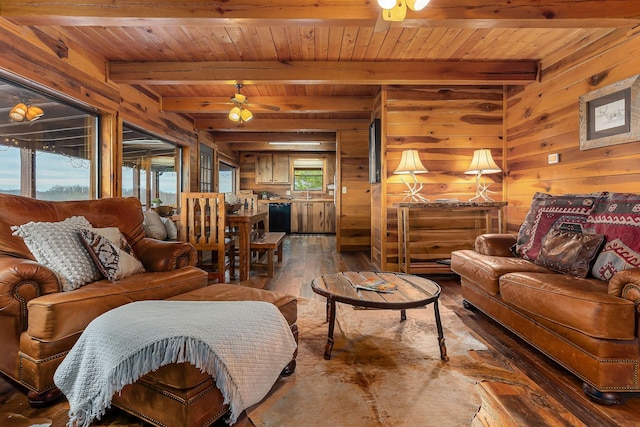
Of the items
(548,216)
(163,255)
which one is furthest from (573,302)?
(163,255)

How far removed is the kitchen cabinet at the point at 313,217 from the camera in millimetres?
8695

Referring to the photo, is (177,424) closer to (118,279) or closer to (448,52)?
(118,279)

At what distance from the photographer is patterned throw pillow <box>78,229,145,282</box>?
1940 mm

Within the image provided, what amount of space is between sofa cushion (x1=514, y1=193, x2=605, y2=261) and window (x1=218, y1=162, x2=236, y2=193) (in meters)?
6.81

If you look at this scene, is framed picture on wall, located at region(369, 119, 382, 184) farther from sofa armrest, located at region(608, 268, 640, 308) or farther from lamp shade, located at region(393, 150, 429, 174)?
sofa armrest, located at region(608, 268, 640, 308)

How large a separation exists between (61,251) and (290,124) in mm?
4497

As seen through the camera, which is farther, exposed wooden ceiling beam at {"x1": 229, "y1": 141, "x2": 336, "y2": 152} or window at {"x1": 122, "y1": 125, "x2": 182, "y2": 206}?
exposed wooden ceiling beam at {"x1": 229, "y1": 141, "x2": 336, "y2": 152}

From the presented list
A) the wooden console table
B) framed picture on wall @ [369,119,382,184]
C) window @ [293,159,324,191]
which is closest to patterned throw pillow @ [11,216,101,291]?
framed picture on wall @ [369,119,382,184]

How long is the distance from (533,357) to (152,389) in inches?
79.7

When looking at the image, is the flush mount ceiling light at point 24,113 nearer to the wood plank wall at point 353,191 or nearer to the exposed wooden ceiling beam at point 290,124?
the exposed wooden ceiling beam at point 290,124

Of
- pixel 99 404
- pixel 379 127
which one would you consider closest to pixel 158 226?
pixel 99 404

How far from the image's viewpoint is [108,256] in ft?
6.50

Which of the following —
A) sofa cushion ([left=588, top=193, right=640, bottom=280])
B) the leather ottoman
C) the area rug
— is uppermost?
sofa cushion ([left=588, top=193, right=640, bottom=280])

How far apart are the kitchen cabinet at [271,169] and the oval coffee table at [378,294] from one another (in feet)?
23.2
